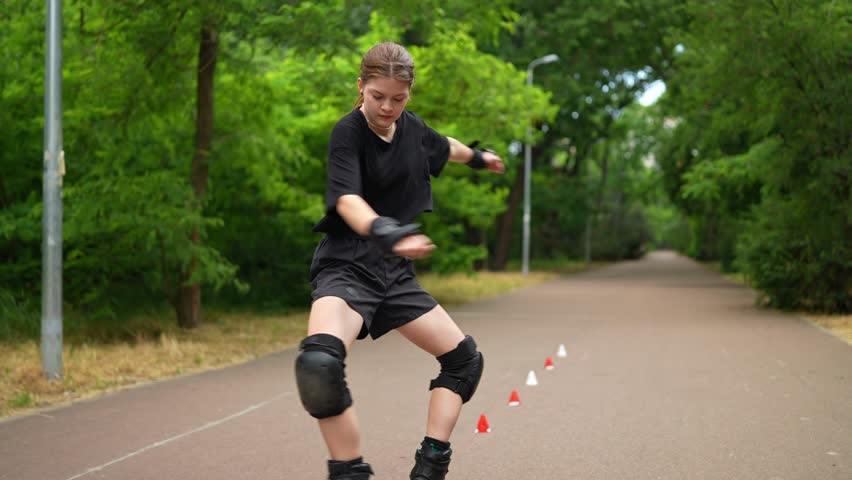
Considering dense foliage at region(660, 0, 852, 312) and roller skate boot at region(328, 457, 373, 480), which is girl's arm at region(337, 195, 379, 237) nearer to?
roller skate boot at region(328, 457, 373, 480)

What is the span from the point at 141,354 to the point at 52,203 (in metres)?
2.46

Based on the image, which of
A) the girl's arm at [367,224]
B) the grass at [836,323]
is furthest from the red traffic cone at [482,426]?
the grass at [836,323]

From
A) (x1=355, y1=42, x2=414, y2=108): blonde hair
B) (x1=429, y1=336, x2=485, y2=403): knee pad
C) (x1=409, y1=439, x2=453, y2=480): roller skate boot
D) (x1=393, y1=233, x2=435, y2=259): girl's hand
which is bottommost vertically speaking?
(x1=409, y1=439, x2=453, y2=480): roller skate boot

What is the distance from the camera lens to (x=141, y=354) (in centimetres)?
1062

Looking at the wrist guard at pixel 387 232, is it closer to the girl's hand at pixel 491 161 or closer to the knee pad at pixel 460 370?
the knee pad at pixel 460 370

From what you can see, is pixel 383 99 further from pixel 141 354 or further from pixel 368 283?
pixel 141 354

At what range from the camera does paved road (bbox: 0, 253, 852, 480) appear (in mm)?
5641

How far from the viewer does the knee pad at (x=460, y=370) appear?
4258 millimetres

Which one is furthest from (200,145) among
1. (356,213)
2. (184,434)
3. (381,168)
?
(356,213)

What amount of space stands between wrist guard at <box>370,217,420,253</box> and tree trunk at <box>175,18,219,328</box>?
28.4 ft

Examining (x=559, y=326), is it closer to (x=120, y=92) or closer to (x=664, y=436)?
(x=120, y=92)

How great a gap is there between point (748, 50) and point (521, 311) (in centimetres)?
605

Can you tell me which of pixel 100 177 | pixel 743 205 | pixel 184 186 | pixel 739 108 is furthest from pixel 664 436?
pixel 743 205

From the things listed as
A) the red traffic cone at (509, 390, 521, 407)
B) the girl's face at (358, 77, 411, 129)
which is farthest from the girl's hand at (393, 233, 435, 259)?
the red traffic cone at (509, 390, 521, 407)
